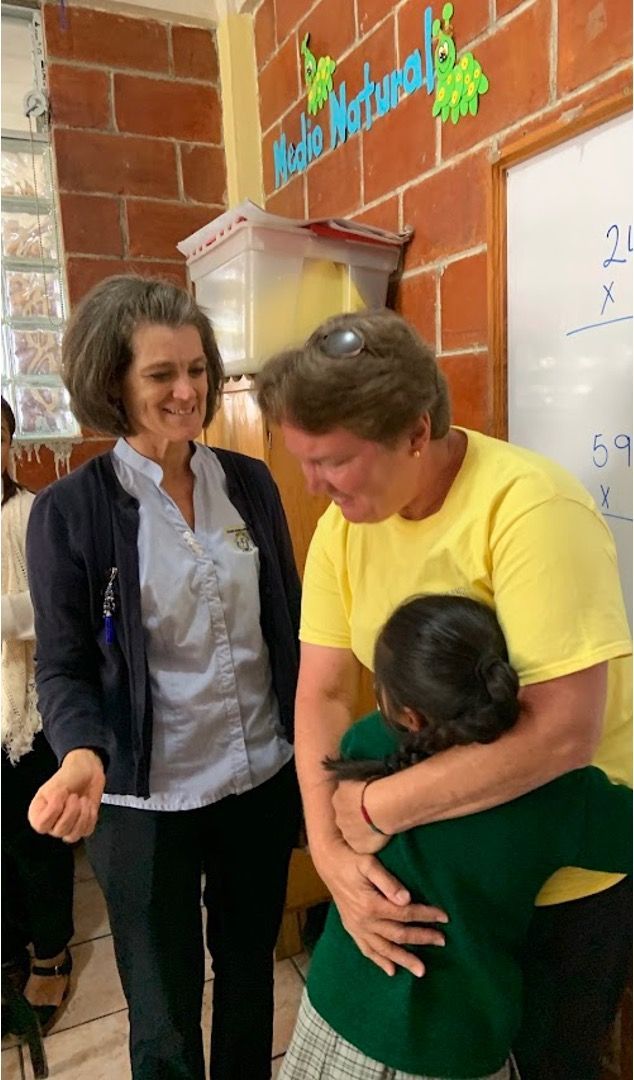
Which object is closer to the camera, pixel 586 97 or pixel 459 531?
pixel 459 531

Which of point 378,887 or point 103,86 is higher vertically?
point 103,86

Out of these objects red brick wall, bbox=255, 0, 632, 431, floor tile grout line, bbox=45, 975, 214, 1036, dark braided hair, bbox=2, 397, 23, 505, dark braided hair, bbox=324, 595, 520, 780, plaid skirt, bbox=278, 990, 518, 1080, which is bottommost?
floor tile grout line, bbox=45, 975, 214, 1036

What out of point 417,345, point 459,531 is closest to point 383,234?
point 417,345

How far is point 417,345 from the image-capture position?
91 cm

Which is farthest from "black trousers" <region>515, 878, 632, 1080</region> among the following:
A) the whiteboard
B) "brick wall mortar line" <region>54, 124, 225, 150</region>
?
"brick wall mortar line" <region>54, 124, 225, 150</region>

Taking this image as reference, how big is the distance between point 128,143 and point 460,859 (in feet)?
6.68

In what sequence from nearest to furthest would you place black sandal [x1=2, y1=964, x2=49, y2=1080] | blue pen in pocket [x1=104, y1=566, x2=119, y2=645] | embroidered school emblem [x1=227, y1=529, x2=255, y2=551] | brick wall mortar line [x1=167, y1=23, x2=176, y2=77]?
blue pen in pocket [x1=104, y1=566, x2=119, y2=645], embroidered school emblem [x1=227, y1=529, x2=255, y2=551], black sandal [x1=2, y1=964, x2=49, y2=1080], brick wall mortar line [x1=167, y1=23, x2=176, y2=77]

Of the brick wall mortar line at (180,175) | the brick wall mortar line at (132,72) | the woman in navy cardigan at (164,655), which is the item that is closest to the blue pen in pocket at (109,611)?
the woman in navy cardigan at (164,655)

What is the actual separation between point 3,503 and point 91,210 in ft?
2.81

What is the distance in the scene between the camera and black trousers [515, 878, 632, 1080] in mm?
959

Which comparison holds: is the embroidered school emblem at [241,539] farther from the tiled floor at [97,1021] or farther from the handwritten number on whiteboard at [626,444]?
the tiled floor at [97,1021]

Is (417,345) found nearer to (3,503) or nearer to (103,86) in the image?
(3,503)

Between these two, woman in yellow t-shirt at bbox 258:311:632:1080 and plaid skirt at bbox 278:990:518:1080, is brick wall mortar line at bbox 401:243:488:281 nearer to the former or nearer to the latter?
woman in yellow t-shirt at bbox 258:311:632:1080

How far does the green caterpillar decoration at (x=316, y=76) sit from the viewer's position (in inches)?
70.0
